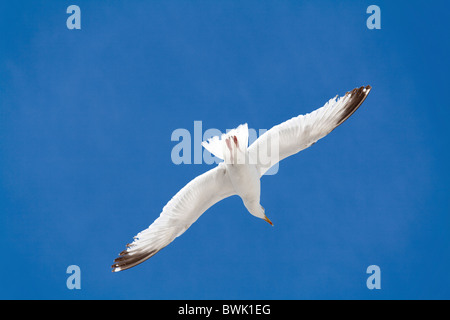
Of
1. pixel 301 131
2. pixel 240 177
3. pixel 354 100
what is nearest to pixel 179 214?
pixel 240 177

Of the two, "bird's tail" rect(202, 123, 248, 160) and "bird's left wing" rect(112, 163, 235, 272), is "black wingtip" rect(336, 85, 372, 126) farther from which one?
"bird's left wing" rect(112, 163, 235, 272)

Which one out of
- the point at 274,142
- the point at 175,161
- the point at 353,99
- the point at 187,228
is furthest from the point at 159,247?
the point at 353,99

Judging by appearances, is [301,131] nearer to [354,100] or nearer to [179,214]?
[354,100]

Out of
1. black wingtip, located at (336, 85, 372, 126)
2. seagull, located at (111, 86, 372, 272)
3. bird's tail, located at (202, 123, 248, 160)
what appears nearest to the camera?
bird's tail, located at (202, 123, 248, 160)

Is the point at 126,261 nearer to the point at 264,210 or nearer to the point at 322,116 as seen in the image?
the point at 264,210

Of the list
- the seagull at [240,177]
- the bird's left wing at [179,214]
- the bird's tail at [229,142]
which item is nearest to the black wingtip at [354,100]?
the seagull at [240,177]

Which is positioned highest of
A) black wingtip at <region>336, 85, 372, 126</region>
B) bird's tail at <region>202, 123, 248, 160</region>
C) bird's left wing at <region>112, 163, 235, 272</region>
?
black wingtip at <region>336, 85, 372, 126</region>

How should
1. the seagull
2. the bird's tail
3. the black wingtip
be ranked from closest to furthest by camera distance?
the bird's tail → the seagull → the black wingtip

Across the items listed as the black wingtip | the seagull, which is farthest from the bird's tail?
the black wingtip

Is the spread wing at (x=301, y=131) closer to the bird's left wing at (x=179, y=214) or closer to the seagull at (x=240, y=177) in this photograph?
the seagull at (x=240, y=177)
